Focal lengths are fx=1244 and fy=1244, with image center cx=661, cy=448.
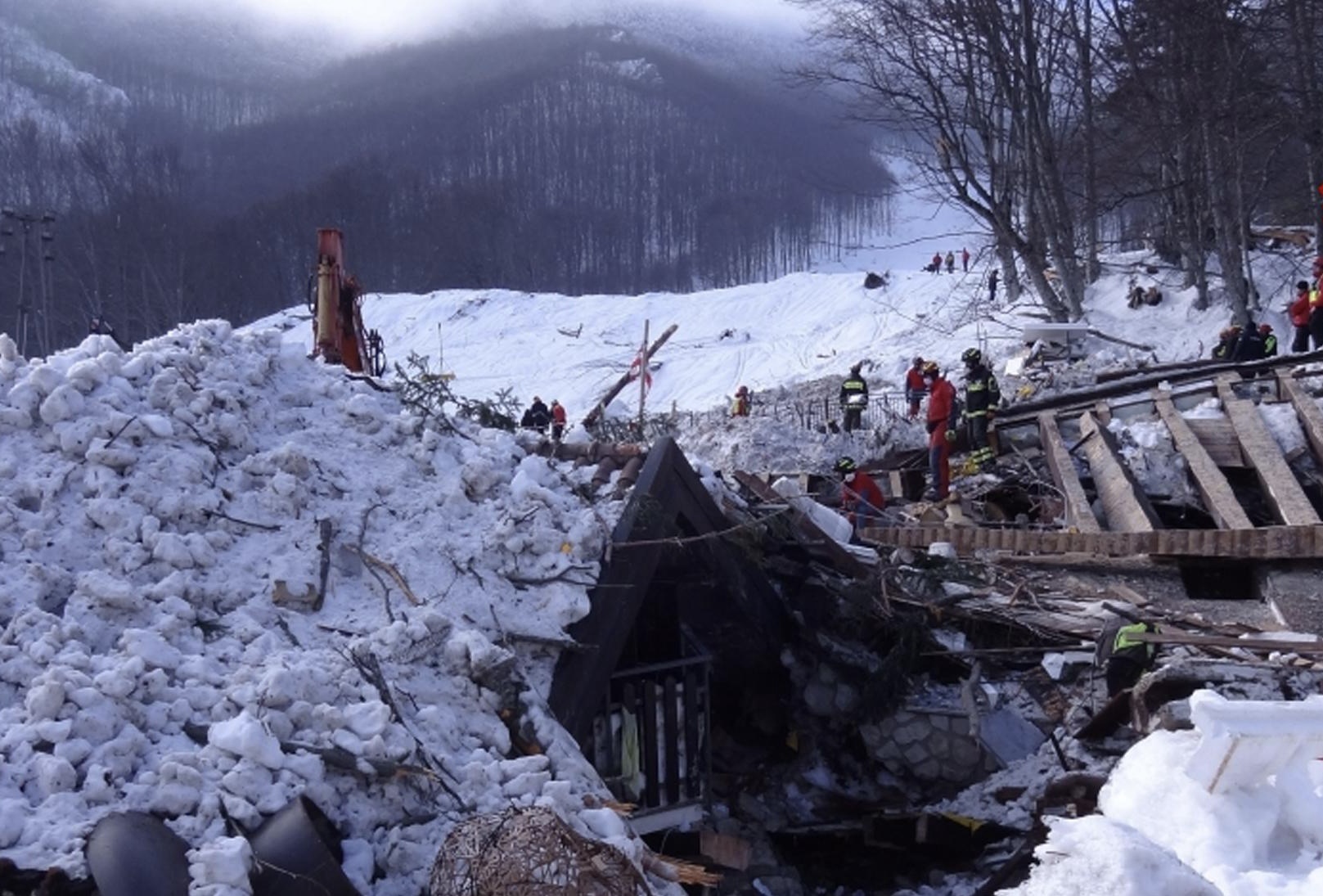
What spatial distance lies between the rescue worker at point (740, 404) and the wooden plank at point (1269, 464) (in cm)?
979

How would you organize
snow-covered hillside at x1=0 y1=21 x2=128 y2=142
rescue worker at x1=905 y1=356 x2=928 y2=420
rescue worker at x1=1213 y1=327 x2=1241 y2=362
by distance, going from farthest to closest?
snow-covered hillside at x1=0 y1=21 x2=128 y2=142, rescue worker at x1=905 y1=356 x2=928 y2=420, rescue worker at x1=1213 y1=327 x2=1241 y2=362

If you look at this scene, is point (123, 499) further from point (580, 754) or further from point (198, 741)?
point (580, 754)

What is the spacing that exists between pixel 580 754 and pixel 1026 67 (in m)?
18.5

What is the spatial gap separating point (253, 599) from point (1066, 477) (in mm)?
7455

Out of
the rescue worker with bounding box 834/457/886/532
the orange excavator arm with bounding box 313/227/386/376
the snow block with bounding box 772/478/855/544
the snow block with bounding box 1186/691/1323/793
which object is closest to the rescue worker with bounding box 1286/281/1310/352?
the rescue worker with bounding box 834/457/886/532

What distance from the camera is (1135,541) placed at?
8.24 meters

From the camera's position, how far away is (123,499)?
4.61m

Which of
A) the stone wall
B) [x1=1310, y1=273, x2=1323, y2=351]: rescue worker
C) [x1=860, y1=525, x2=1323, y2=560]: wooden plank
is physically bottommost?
the stone wall

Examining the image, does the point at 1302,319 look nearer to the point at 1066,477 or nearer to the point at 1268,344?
the point at 1268,344

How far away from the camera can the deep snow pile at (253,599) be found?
11.6 ft

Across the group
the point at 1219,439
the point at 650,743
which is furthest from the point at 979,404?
the point at 650,743

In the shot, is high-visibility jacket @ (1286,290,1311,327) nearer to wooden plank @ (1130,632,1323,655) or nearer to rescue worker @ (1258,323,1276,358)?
rescue worker @ (1258,323,1276,358)

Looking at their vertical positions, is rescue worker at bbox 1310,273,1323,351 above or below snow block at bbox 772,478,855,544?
above

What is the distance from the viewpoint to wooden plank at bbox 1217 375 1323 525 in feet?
27.5
